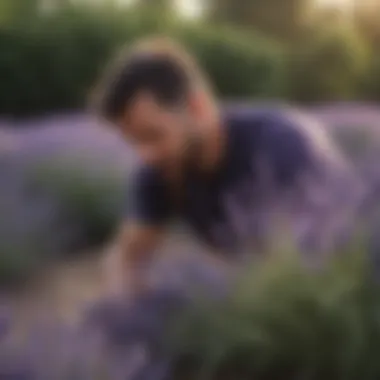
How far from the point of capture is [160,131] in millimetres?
749

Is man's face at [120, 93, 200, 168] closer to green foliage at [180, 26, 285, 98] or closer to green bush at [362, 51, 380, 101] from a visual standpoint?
green foliage at [180, 26, 285, 98]

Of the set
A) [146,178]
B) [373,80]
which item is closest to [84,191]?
[146,178]

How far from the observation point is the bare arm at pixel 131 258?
→ 0.72 meters

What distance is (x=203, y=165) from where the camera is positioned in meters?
0.75

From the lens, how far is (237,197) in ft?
2.45

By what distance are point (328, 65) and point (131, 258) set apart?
0.89ft

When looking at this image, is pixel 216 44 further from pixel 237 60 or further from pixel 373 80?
pixel 373 80

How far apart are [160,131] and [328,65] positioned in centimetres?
18

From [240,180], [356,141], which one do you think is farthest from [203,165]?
[356,141]

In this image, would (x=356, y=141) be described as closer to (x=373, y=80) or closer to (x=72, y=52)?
(x=373, y=80)

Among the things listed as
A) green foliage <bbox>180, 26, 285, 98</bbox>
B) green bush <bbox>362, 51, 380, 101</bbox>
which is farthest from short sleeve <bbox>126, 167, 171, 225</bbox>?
green bush <bbox>362, 51, 380, 101</bbox>

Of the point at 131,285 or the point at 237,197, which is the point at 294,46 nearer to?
the point at 237,197

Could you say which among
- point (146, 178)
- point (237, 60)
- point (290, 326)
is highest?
point (237, 60)

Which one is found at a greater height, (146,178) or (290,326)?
(146,178)
